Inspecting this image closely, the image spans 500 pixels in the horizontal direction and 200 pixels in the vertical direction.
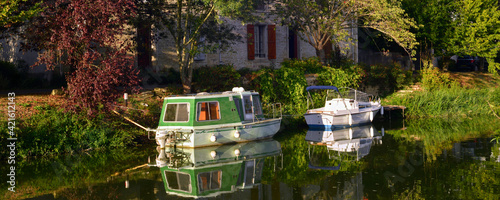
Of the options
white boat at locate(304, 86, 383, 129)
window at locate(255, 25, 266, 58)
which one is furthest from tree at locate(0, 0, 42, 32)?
window at locate(255, 25, 266, 58)

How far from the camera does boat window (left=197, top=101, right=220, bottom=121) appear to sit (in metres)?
18.6

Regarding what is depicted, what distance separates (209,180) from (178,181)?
753mm

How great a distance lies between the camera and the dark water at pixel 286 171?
486 inches

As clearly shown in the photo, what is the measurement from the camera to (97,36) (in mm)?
18703

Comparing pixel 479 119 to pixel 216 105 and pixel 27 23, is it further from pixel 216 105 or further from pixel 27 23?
pixel 27 23

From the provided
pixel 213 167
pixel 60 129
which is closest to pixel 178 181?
pixel 213 167

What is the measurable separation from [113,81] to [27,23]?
13.0 feet

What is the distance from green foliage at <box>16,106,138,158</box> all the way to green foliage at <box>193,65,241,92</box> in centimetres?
536

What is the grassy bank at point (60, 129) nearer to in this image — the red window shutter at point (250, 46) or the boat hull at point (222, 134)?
the boat hull at point (222, 134)

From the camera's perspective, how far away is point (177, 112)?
1862 cm

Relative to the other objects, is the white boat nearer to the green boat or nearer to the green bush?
the green boat

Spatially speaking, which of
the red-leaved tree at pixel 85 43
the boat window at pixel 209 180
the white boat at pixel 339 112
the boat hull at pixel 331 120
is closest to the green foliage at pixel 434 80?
the white boat at pixel 339 112

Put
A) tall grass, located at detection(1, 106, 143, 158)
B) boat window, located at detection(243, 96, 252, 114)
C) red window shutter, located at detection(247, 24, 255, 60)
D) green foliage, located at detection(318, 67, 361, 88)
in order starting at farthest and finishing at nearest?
red window shutter, located at detection(247, 24, 255, 60) → green foliage, located at detection(318, 67, 361, 88) → boat window, located at detection(243, 96, 252, 114) → tall grass, located at detection(1, 106, 143, 158)

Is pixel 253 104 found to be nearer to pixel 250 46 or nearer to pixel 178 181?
pixel 178 181
